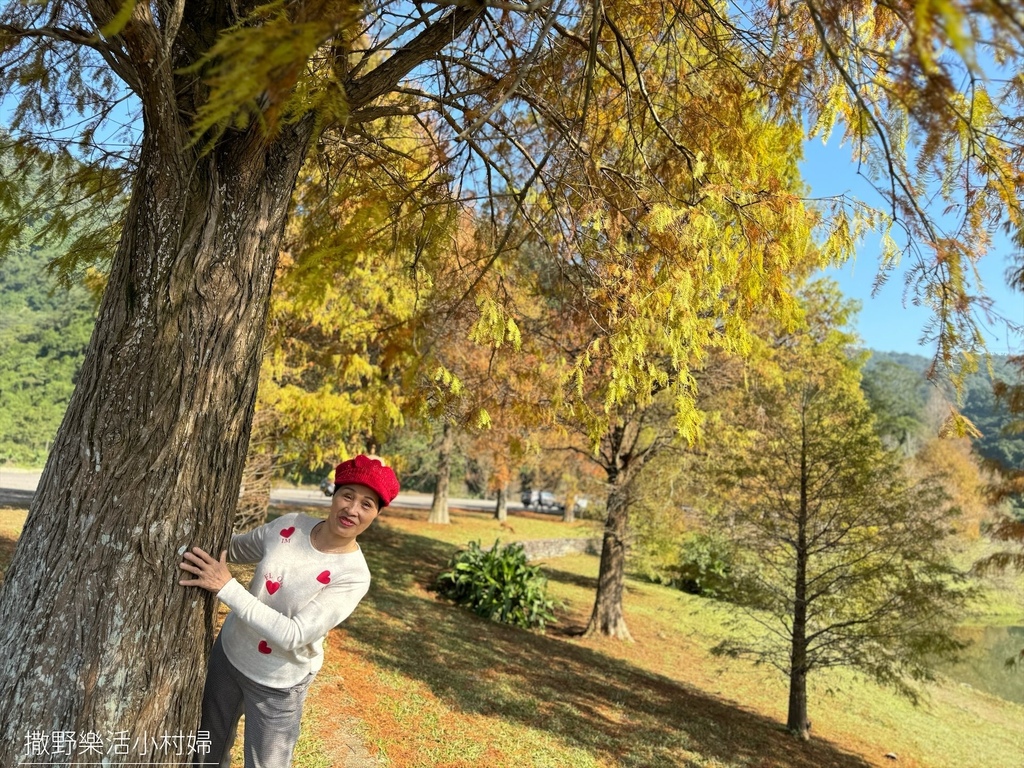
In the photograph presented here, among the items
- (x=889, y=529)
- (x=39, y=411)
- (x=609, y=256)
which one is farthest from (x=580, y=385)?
(x=39, y=411)

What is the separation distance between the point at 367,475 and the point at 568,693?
6381 millimetres

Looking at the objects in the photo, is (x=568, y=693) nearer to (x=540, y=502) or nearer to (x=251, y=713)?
(x=251, y=713)

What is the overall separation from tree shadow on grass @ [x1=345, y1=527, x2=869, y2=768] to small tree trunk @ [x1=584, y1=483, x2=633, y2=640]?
116 centimetres

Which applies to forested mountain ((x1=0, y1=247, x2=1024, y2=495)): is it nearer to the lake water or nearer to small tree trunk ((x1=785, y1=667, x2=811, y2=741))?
the lake water

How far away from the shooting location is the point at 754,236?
3117 mm

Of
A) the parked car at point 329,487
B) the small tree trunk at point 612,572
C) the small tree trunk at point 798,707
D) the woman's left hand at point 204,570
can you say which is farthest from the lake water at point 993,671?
the woman's left hand at point 204,570

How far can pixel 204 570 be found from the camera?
2.25 metres

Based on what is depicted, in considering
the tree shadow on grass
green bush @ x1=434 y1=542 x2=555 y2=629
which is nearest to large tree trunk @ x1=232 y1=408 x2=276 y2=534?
the tree shadow on grass

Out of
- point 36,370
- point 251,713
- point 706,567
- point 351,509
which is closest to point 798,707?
point 251,713

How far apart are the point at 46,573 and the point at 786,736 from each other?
9.16 metres

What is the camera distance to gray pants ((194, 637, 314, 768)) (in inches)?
96.6

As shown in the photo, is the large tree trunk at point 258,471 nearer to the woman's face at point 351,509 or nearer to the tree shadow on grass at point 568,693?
the tree shadow on grass at point 568,693

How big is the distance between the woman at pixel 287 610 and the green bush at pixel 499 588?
31.4ft

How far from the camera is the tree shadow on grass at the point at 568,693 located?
21.6 ft
